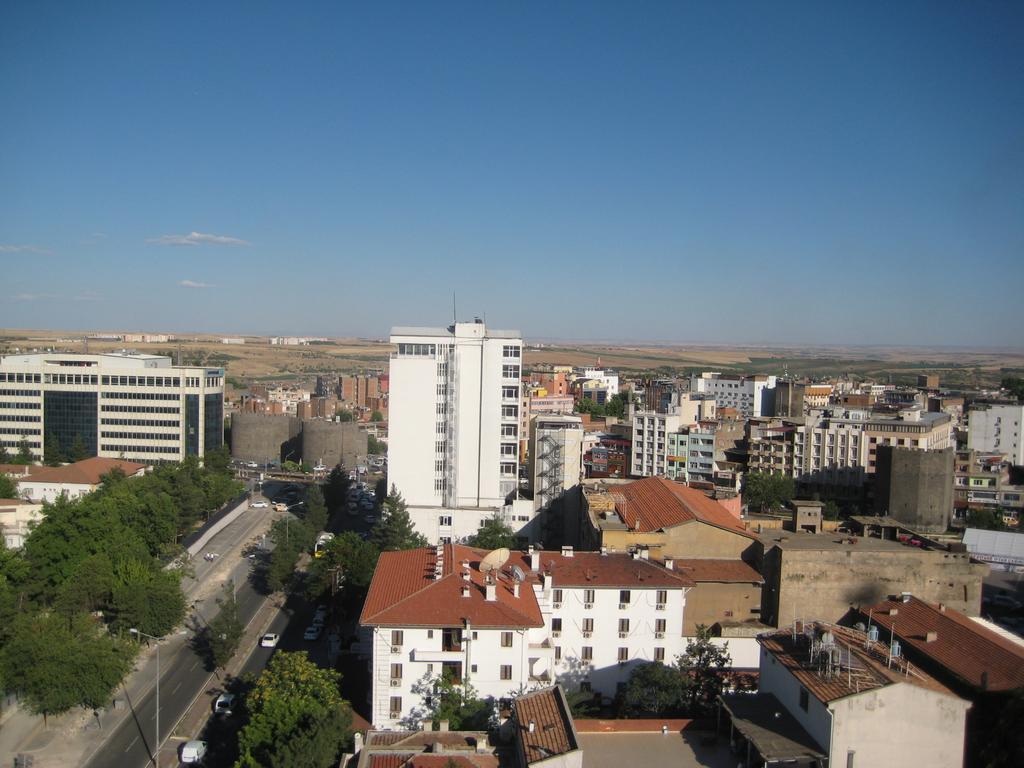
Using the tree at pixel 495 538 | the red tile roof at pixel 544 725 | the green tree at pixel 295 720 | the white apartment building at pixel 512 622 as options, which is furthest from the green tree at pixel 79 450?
the red tile roof at pixel 544 725

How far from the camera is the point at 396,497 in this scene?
31859 millimetres

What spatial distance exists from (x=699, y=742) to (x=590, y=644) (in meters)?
5.96

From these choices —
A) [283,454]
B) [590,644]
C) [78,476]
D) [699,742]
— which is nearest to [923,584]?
[590,644]

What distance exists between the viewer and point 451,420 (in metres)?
33.4

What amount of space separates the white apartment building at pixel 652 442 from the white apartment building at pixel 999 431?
72.7 feet

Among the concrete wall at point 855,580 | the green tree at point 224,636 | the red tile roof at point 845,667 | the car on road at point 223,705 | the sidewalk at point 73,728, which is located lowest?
the sidewalk at point 73,728

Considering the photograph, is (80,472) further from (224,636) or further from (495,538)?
(495,538)

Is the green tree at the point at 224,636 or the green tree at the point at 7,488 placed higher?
the green tree at the point at 7,488

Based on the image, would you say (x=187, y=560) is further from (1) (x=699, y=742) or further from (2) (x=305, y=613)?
(1) (x=699, y=742)

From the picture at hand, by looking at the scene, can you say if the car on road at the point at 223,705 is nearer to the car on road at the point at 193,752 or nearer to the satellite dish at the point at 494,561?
the car on road at the point at 193,752

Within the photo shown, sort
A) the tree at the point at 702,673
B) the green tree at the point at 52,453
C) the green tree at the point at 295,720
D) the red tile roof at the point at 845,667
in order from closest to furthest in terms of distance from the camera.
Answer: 1. the red tile roof at the point at 845,667
2. the green tree at the point at 295,720
3. the tree at the point at 702,673
4. the green tree at the point at 52,453

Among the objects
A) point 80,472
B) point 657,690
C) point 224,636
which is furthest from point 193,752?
point 80,472

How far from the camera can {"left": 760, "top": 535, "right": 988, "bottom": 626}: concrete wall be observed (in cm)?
2297

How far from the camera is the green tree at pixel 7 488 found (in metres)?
37.6
